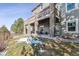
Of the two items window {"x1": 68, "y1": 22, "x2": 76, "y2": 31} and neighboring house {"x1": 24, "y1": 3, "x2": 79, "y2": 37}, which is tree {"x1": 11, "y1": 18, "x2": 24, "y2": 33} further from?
window {"x1": 68, "y1": 22, "x2": 76, "y2": 31}

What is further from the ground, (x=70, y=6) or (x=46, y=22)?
(x=70, y=6)

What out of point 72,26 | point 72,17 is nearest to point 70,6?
point 72,17

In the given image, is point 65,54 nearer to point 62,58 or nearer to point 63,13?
point 62,58

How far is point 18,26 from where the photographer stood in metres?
2.28

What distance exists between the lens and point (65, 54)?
2.22 m

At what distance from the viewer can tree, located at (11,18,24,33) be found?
2259mm

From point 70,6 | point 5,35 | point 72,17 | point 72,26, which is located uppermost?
point 70,6

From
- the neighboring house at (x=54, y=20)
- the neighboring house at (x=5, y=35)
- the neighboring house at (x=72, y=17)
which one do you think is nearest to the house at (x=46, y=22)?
the neighboring house at (x=54, y=20)

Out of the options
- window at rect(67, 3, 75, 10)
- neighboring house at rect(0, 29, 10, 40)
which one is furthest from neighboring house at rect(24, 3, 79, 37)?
neighboring house at rect(0, 29, 10, 40)

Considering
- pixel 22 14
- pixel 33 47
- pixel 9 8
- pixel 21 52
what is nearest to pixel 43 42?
pixel 33 47

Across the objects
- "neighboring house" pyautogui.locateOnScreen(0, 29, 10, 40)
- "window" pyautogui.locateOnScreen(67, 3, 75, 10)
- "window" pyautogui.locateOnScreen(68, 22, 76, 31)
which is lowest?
"neighboring house" pyautogui.locateOnScreen(0, 29, 10, 40)

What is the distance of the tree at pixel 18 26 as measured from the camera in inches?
88.9

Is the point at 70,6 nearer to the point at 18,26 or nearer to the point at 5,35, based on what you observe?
the point at 18,26

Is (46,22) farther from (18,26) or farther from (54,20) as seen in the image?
(18,26)
